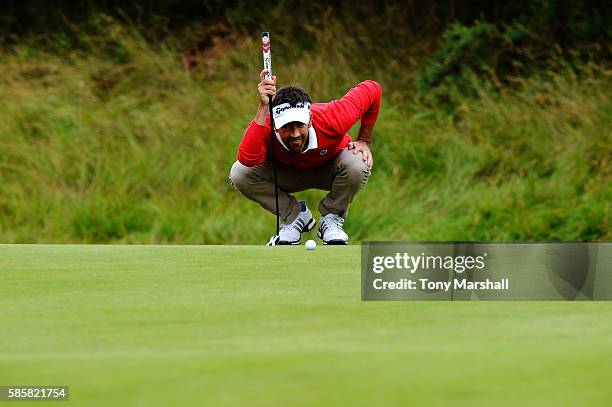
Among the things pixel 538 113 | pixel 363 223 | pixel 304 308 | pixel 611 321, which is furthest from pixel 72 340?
pixel 538 113

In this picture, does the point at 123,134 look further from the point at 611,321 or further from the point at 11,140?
the point at 611,321

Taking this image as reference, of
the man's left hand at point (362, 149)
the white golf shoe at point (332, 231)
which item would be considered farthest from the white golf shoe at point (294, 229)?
the man's left hand at point (362, 149)

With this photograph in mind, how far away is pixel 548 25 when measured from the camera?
12711mm

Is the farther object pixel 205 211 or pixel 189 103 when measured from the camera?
pixel 189 103

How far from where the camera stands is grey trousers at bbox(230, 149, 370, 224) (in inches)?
284

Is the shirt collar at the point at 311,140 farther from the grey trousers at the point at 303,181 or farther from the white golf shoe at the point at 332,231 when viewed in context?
the white golf shoe at the point at 332,231

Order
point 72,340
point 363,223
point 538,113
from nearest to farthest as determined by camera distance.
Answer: point 72,340 → point 363,223 → point 538,113

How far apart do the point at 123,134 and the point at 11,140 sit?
1.09 metres

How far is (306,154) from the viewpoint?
7.04 m

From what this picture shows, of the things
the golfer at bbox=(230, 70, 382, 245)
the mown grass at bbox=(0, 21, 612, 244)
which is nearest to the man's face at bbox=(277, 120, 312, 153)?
the golfer at bbox=(230, 70, 382, 245)

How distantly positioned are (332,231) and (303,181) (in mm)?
369

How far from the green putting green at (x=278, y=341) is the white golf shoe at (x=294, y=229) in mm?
1759

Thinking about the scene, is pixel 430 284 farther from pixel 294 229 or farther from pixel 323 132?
pixel 294 229

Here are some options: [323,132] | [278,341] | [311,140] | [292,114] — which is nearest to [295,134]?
[292,114]
